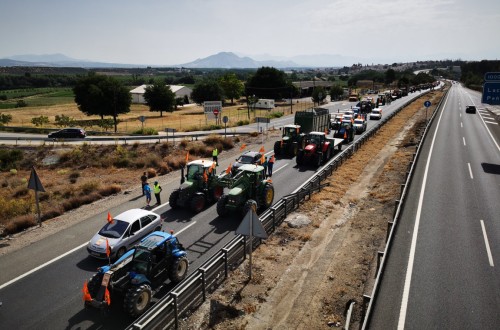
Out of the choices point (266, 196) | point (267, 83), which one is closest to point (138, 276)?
point (266, 196)

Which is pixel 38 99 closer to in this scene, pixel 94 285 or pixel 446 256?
pixel 94 285

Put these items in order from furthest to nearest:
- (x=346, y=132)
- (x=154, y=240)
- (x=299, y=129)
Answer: (x=346, y=132), (x=299, y=129), (x=154, y=240)

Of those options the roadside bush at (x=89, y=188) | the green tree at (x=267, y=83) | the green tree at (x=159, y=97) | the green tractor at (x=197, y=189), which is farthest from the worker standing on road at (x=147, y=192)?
the green tree at (x=267, y=83)

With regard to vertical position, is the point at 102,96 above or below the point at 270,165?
above

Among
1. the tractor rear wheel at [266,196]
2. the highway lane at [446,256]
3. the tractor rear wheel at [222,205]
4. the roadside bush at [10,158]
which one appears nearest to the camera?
the highway lane at [446,256]

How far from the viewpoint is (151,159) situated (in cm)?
2884

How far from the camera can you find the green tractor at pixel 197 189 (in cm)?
1723

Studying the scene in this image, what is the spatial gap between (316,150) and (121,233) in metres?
16.9

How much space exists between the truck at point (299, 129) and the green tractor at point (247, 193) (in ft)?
39.1

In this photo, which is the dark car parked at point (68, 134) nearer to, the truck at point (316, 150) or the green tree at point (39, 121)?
the green tree at point (39, 121)

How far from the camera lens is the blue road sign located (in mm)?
26016

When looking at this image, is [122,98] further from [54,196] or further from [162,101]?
[54,196]

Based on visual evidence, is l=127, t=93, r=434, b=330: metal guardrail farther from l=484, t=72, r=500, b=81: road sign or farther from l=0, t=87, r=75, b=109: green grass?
l=0, t=87, r=75, b=109: green grass

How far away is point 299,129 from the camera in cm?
3047
